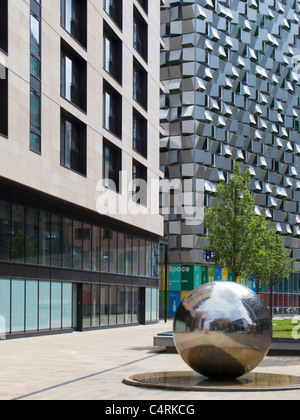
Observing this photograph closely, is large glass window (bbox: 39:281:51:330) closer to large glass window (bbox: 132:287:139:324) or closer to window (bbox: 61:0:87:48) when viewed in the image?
window (bbox: 61:0:87:48)

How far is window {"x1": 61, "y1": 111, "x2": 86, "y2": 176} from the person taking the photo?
3553 cm

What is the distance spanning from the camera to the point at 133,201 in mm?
44625

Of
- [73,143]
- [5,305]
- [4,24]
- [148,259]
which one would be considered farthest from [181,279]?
[4,24]

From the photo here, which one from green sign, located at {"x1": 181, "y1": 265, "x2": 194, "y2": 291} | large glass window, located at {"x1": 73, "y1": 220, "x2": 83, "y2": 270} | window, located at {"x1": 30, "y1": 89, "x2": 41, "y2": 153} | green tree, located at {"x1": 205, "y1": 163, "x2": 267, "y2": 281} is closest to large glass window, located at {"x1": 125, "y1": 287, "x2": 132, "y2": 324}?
green tree, located at {"x1": 205, "y1": 163, "x2": 267, "y2": 281}

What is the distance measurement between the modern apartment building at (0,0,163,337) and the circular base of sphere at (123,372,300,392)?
1473 cm

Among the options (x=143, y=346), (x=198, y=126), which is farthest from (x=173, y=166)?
(x=143, y=346)

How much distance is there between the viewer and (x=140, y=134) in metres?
48.6

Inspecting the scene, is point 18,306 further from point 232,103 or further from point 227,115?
point 232,103

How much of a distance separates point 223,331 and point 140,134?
3620cm

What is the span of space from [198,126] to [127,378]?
177 ft

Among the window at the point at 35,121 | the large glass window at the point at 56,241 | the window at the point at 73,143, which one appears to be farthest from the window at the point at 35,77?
the large glass window at the point at 56,241

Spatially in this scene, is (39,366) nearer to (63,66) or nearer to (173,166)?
(63,66)

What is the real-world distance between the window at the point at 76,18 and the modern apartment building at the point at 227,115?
86.2 ft

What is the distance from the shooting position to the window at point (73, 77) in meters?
35.5
